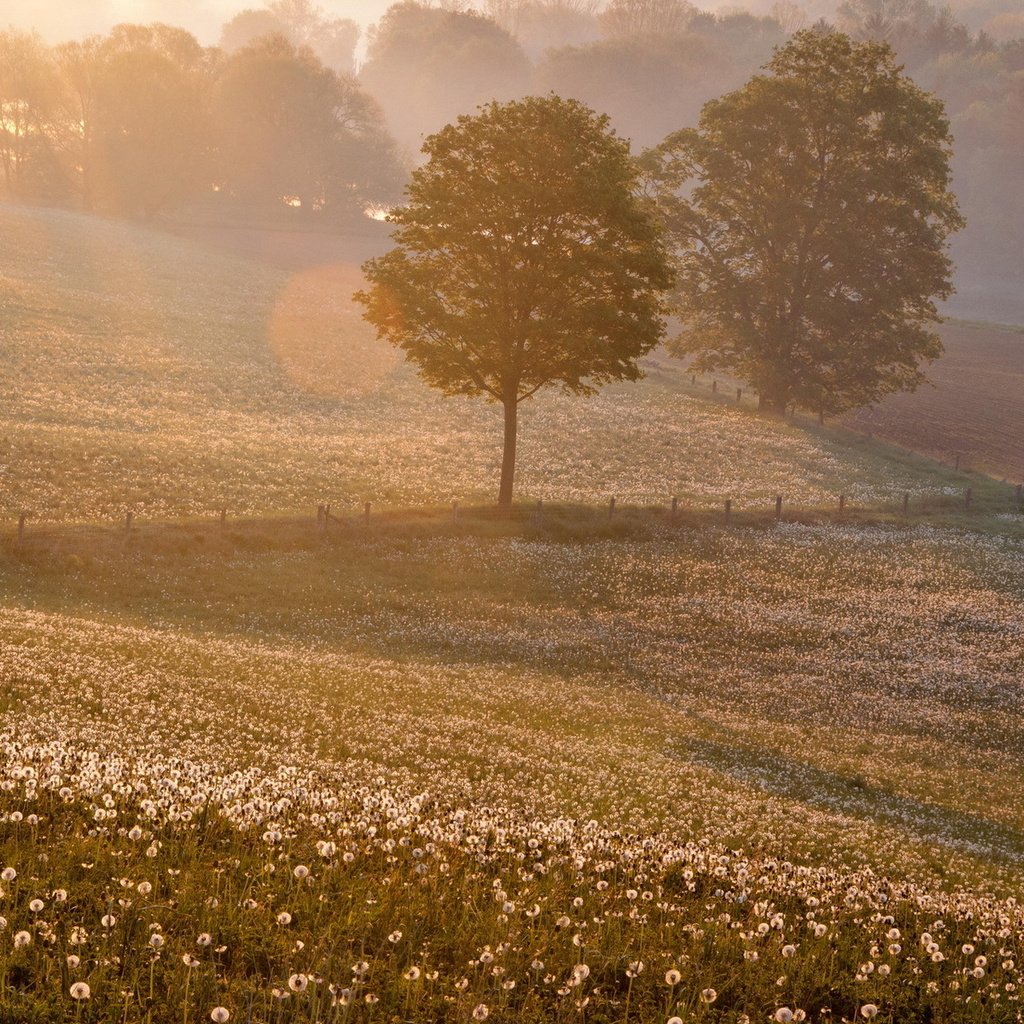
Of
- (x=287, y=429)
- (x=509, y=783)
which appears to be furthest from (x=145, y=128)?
(x=509, y=783)

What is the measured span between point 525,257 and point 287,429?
2210cm

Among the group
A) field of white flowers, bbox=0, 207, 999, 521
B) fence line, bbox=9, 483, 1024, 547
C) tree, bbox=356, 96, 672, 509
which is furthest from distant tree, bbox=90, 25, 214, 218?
fence line, bbox=9, 483, 1024, 547

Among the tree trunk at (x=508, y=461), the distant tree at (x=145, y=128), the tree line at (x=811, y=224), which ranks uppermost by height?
the distant tree at (x=145, y=128)

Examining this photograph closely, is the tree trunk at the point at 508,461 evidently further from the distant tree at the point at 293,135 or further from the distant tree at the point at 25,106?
the distant tree at the point at 25,106

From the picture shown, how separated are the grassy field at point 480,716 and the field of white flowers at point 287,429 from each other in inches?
16.2

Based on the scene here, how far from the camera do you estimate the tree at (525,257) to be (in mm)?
43812

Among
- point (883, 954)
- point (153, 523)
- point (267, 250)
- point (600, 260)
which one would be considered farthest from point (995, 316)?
point (883, 954)

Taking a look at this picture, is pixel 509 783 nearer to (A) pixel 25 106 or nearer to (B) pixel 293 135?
(B) pixel 293 135

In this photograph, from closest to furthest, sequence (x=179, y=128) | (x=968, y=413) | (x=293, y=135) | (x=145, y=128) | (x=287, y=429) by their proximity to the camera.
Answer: (x=287, y=429)
(x=968, y=413)
(x=145, y=128)
(x=179, y=128)
(x=293, y=135)

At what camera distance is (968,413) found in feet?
283

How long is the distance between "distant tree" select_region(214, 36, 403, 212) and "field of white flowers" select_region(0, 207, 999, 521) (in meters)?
53.2

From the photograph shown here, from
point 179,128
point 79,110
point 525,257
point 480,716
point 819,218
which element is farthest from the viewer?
point 79,110

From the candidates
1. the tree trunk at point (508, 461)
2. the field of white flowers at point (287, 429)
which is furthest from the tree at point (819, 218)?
the tree trunk at point (508, 461)

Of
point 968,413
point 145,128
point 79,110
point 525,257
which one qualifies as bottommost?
point 968,413
